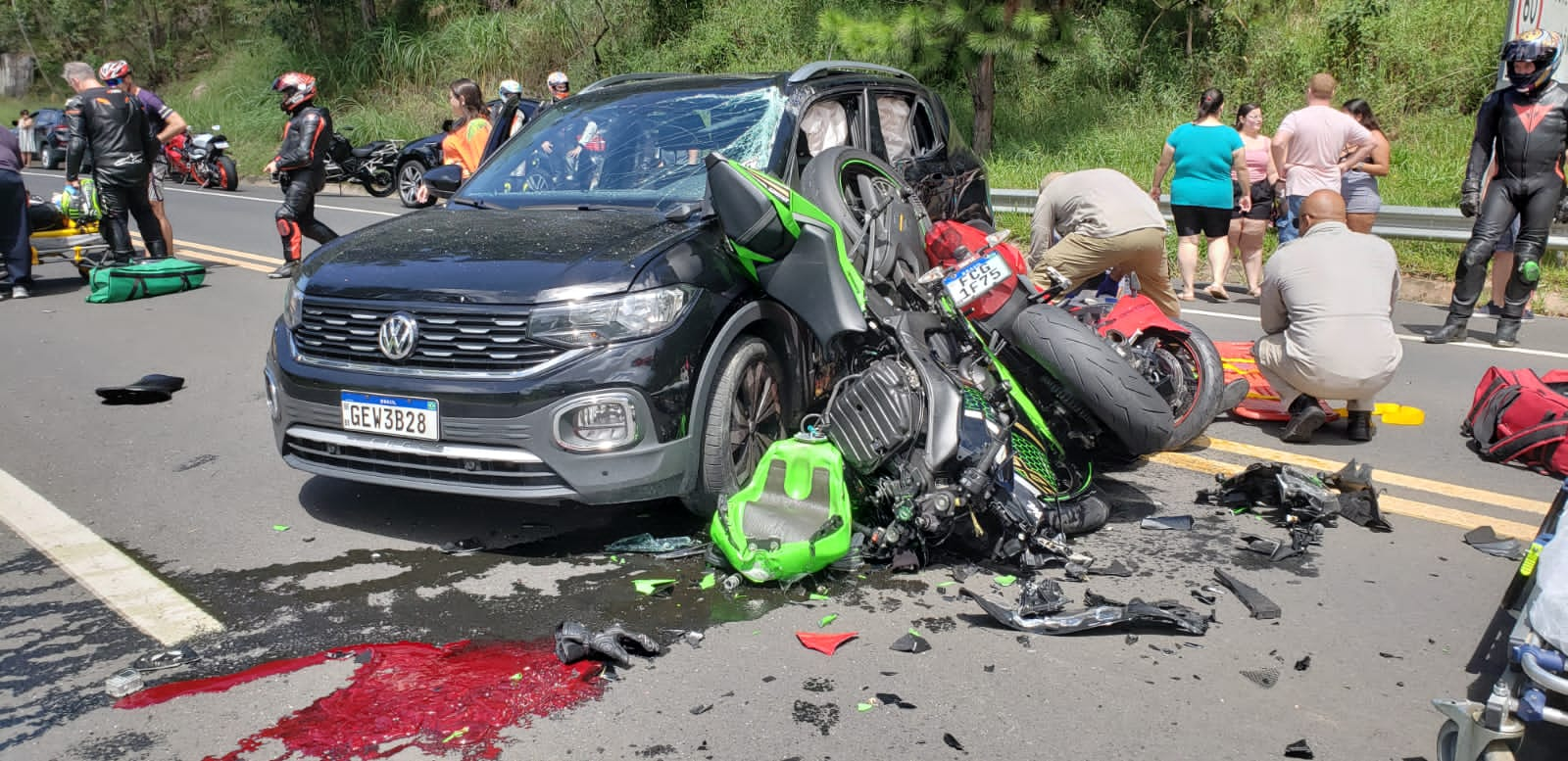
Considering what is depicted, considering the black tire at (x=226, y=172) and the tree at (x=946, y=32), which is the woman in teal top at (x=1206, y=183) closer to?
the tree at (x=946, y=32)

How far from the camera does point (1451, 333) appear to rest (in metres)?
8.70

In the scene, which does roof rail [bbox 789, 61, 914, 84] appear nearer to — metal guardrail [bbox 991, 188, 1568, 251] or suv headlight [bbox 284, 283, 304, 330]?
suv headlight [bbox 284, 283, 304, 330]

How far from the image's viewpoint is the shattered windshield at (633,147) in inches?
207

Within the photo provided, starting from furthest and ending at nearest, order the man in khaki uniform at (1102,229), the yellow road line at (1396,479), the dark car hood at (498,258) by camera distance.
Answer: the man in khaki uniform at (1102,229)
the yellow road line at (1396,479)
the dark car hood at (498,258)

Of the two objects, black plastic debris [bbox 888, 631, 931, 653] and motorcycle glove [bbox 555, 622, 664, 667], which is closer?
motorcycle glove [bbox 555, 622, 664, 667]

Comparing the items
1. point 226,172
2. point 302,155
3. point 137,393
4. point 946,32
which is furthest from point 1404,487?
point 226,172

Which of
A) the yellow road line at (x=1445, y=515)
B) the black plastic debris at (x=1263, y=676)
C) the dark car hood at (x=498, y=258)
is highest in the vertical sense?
the dark car hood at (x=498, y=258)

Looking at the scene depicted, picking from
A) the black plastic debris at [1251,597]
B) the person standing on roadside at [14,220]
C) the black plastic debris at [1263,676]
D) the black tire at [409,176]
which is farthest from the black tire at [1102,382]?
the black tire at [409,176]

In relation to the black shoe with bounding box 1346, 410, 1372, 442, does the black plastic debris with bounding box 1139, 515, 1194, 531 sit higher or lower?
higher

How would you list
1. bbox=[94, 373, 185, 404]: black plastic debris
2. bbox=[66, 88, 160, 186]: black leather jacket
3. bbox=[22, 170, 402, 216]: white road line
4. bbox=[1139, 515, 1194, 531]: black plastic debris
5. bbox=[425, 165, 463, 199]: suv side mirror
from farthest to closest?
bbox=[22, 170, 402, 216]: white road line
bbox=[66, 88, 160, 186]: black leather jacket
bbox=[94, 373, 185, 404]: black plastic debris
bbox=[425, 165, 463, 199]: suv side mirror
bbox=[1139, 515, 1194, 531]: black plastic debris

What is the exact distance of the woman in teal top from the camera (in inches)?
406

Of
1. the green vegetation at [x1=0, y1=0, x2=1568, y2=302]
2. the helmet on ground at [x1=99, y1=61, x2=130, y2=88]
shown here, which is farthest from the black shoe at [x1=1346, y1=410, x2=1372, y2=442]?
the helmet on ground at [x1=99, y1=61, x2=130, y2=88]

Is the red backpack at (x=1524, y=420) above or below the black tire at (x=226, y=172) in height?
above

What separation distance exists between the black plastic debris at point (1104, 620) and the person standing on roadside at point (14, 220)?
10.4 metres
